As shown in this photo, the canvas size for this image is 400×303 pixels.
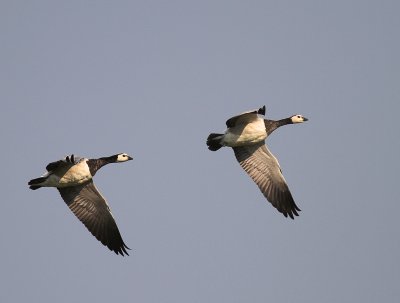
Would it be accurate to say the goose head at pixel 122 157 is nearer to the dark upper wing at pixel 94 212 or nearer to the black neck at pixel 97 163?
the black neck at pixel 97 163

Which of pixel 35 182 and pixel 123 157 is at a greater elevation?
pixel 123 157

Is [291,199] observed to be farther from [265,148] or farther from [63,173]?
[63,173]

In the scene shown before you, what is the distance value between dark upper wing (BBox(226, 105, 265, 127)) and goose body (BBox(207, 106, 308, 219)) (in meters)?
0.21

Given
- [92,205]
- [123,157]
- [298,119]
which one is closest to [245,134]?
[298,119]

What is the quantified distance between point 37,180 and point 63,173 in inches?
29.5

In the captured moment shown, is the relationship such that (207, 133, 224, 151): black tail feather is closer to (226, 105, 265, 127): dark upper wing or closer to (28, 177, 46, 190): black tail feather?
(226, 105, 265, 127): dark upper wing

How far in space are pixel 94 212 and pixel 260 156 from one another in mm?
5439

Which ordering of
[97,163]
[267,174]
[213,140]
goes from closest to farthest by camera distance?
[97,163] → [213,140] → [267,174]

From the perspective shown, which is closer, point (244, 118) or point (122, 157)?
point (244, 118)

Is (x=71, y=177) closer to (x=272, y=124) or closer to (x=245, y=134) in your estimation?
(x=245, y=134)

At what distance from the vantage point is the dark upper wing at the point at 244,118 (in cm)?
2142

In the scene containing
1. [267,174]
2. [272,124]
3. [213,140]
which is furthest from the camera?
[267,174]

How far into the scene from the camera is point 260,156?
81.1 ft

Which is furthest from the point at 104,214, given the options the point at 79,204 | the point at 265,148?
the point at 265,148
